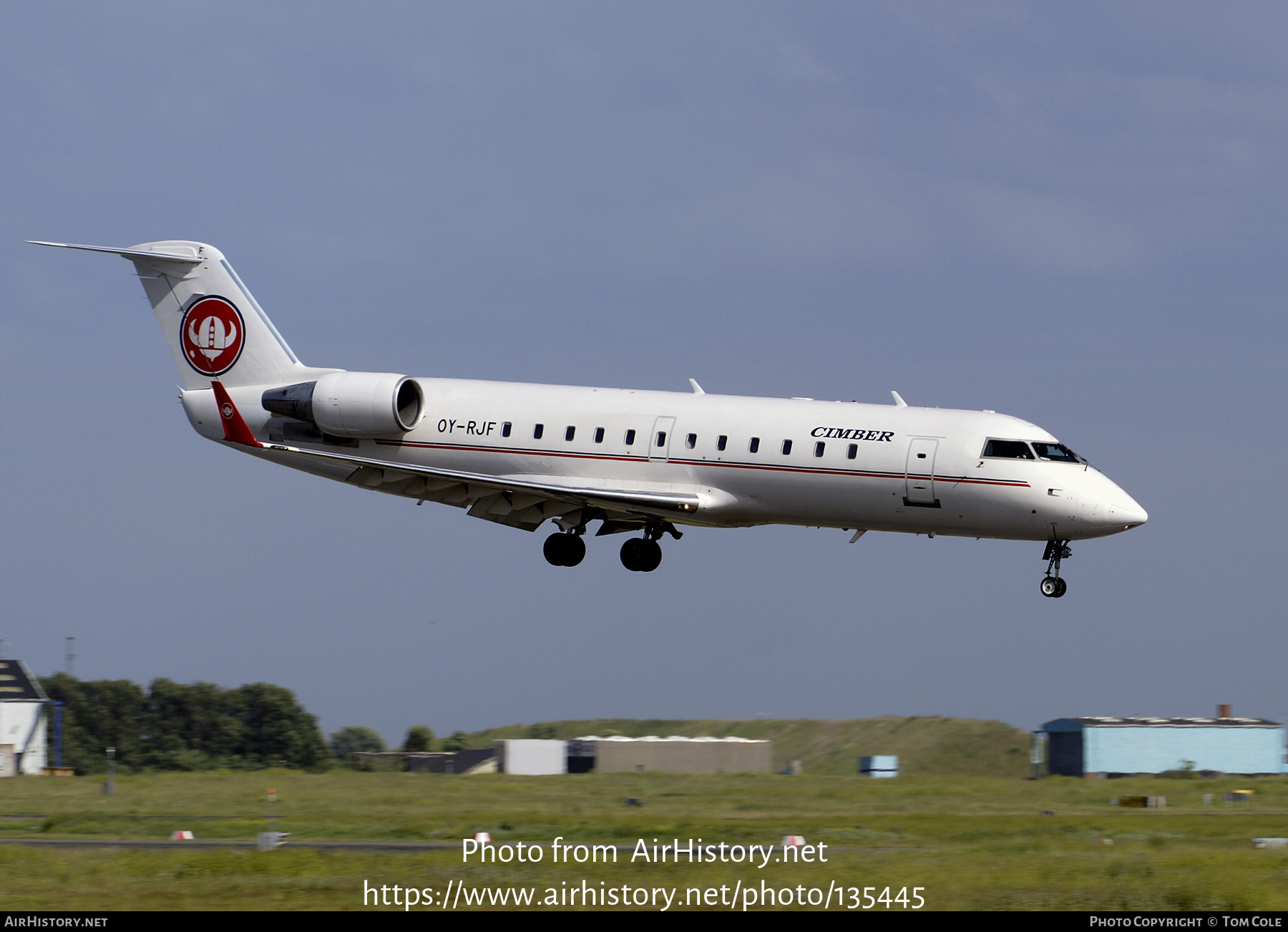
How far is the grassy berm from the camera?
236 ft

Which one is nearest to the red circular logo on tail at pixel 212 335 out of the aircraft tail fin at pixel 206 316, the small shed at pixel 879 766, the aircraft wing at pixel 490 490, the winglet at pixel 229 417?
the aircraft tail fin at pixel 206 316

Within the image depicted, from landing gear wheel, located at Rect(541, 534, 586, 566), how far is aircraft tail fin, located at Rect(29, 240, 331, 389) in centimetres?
781

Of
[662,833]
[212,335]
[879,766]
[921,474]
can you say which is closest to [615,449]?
[921,474]

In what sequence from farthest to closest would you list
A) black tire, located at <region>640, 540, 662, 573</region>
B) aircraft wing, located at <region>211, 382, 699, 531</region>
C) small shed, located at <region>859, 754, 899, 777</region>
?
small shed, located at <region>859, 754, 899, 777</region>, black tire, located at <region>640, 540, 662, 573</region>, aircraft wing, located at <region>211, 382, 699, 531</region>

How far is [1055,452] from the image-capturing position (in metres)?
32.0

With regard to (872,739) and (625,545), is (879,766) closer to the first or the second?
(872,739)

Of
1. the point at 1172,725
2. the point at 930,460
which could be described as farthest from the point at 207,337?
the point at 1172,725

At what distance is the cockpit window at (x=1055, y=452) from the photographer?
1254 inches

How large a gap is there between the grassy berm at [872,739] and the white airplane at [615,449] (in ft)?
121

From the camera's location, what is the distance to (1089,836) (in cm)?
3122

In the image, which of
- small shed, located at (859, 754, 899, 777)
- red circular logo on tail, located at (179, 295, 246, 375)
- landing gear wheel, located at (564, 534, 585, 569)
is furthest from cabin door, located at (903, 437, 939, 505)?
small shed, located at (859, 754, 899, 777)

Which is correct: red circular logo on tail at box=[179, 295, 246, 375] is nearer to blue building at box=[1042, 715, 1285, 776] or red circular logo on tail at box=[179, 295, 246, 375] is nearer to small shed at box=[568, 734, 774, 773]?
small shed at box=[568, 734, 774, 773]

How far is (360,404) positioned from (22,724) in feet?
155

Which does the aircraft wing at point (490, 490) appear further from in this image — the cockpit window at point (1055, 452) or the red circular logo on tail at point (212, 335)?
the cockpit window at point (1055, 452)
